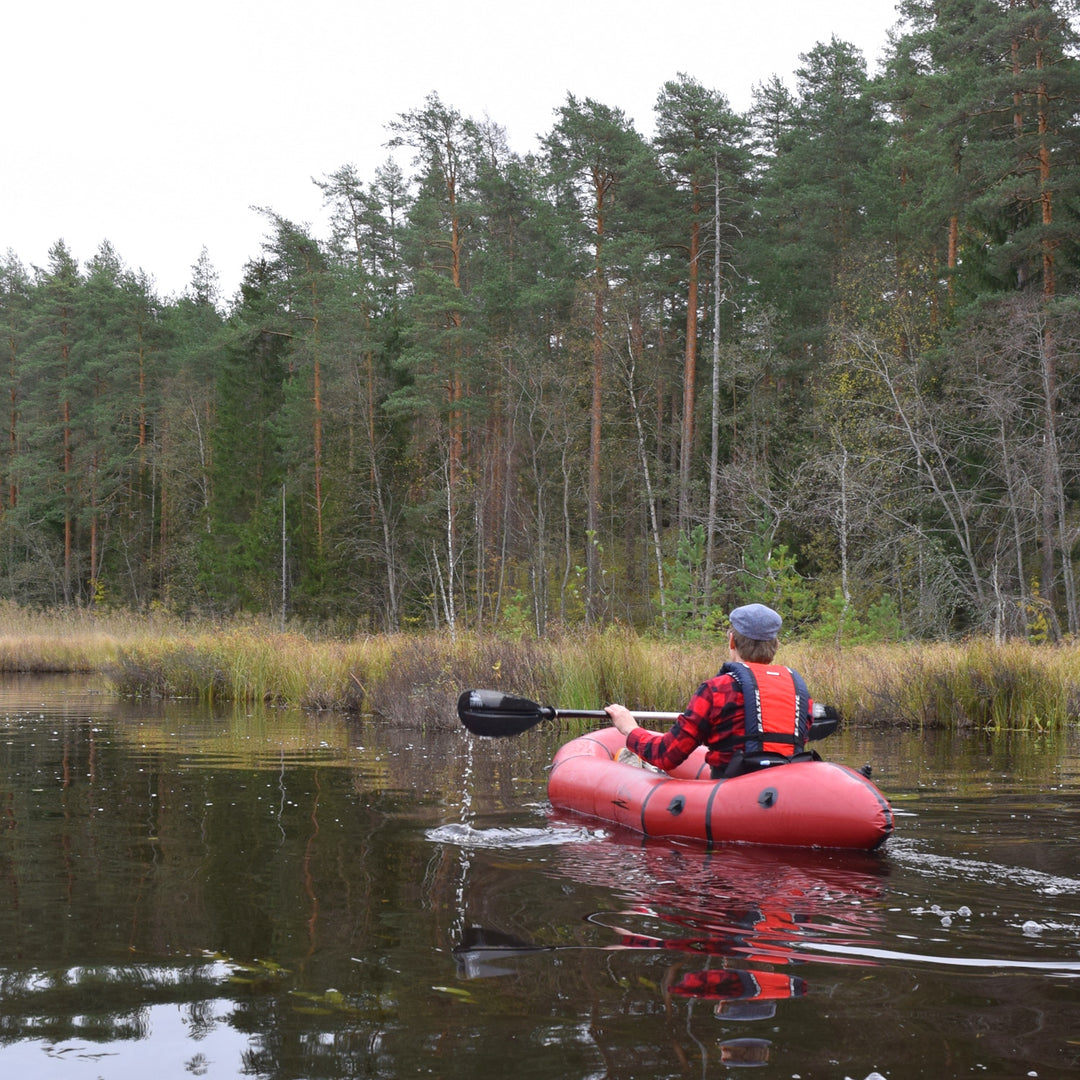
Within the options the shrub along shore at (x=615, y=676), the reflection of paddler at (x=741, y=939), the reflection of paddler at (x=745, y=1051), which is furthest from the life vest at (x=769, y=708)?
the shrub along shore at (x=615, y=676)

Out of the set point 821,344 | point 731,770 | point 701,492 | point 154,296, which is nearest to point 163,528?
point 154,296

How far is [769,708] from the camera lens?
5.96 metres

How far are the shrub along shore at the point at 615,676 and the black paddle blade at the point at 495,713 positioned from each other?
13.5 ft

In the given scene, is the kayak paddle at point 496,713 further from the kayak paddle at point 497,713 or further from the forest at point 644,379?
the forest at point 644,379

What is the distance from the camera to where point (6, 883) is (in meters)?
5.01

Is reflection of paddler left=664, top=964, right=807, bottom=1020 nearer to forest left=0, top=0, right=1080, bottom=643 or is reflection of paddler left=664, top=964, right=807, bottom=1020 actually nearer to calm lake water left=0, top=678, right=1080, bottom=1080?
calm lake water left=0, top=678, right=1080, bottom=1080

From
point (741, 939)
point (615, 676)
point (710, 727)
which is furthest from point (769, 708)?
point (615, 676)

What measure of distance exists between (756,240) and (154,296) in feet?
84.9

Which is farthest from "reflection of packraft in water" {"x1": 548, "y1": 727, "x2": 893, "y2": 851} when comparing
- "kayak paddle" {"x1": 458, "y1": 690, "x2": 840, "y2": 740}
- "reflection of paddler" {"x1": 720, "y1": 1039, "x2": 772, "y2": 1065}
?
"reflection of paddler" {"x1": 720, "y1": 1039, "x2": 772, "y2": 1065}

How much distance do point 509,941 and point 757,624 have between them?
2.49m

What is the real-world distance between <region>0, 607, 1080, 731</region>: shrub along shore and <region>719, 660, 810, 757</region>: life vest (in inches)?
209

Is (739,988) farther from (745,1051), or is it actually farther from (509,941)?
(509,941)

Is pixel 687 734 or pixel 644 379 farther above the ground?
pixel 644 379

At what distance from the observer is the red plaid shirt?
597 cm
